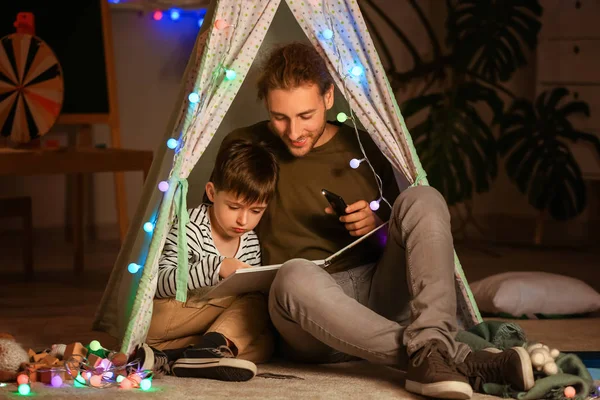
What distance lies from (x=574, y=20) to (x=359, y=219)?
2.64 meters

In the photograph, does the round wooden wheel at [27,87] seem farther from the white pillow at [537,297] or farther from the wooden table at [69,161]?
the white pillow at [537,297]

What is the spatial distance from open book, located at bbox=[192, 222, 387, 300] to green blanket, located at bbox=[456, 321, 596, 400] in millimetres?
365

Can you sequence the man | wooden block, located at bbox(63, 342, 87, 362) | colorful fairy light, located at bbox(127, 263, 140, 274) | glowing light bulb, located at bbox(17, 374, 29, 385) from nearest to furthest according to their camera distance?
the man
glowing light bulb, located at bbox(17, 374, 29, 385)
wooden block, located at bbox(63, 342, 87, 362)
colorful fairy light, located at bbox(127, 263, 140, 274)

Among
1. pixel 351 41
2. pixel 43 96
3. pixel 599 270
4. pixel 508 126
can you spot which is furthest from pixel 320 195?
pixel 508 126

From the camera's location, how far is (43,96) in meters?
3.63

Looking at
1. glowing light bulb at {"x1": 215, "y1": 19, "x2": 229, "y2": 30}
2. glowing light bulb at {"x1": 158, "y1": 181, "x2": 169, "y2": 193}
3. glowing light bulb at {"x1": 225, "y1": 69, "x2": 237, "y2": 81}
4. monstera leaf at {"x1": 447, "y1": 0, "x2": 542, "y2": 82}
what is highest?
monstera leaf at {"x1": 447, "y1": 0, "x2": 542, "y2": 82}

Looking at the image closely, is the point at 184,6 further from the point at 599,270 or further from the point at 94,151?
the point at 599,270

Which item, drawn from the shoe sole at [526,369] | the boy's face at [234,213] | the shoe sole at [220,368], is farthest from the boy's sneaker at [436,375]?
the boy's face at [234,213]

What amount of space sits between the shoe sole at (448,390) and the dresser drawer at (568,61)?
2.91m

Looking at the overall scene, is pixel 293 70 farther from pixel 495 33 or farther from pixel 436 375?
pixel 495 33

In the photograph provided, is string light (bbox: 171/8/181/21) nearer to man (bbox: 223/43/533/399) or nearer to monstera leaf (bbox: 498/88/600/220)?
monstera leaf (bbox: 498/88/600/220)

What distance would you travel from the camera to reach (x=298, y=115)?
7.63 ft

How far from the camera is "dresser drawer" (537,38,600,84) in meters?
4.44

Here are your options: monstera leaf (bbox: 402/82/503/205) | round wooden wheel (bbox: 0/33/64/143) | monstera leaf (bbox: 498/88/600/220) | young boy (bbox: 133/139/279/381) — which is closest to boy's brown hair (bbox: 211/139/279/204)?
young boy (bbox: 133/139/279/381)
